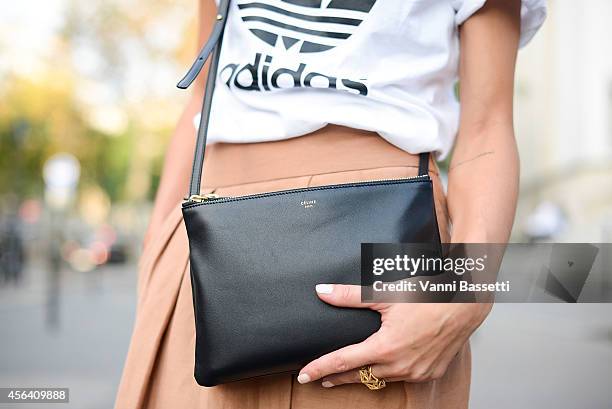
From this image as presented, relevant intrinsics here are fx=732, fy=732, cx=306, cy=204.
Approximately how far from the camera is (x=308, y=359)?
3.29ft

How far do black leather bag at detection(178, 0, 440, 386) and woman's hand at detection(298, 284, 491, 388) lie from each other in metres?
0.02

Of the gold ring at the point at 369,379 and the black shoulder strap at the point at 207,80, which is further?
the black shoulder strap at the point at 207,80

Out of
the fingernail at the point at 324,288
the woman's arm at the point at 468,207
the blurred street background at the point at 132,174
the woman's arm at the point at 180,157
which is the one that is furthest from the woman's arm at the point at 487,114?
the blurred street background at the point at 132,174

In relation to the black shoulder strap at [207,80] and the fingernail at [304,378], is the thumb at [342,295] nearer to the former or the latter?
the fingernail at [304,378]

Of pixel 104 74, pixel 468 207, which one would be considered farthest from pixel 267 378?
pixel 104 74

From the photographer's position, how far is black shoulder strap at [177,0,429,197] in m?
1.12

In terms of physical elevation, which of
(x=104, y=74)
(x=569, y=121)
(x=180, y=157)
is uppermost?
(x=104, y=74)

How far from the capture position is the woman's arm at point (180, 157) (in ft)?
4.82

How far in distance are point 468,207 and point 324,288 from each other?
0.89 ft

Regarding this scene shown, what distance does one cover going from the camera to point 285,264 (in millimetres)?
1014

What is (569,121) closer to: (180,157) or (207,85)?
(180,157)

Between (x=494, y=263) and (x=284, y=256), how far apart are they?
0.30 m

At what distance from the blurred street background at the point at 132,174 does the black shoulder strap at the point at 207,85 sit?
5112 mm

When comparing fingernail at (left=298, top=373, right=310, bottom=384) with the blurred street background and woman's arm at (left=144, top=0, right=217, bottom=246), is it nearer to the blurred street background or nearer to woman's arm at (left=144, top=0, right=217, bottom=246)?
woman's arm at (left=144, top=0, right=217, bottom=246)
